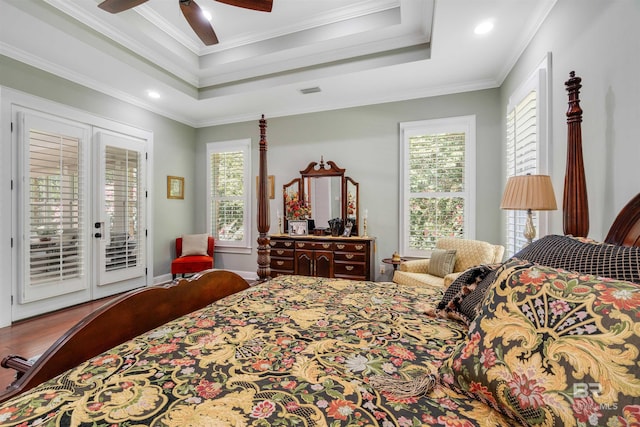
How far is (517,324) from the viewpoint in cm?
74

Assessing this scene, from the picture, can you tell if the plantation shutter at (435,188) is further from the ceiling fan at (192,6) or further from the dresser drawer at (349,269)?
the ceiling fan at (192,6)

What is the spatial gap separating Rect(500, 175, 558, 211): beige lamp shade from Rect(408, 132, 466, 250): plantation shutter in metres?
1.86

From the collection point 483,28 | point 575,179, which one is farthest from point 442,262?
point 483,28

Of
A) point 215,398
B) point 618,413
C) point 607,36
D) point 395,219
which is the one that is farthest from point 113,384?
point 395,219

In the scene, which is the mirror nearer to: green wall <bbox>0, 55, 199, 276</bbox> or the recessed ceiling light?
green wall <bbox>0, 55, 199, 276</bbox>

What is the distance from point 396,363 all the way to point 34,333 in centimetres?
361

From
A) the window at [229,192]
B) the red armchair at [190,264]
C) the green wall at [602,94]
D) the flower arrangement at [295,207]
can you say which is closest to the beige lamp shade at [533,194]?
the green wall at [602,94]

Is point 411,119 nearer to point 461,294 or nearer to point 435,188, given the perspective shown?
point 435,188

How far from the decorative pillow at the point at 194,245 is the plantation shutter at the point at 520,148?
4.20 metres

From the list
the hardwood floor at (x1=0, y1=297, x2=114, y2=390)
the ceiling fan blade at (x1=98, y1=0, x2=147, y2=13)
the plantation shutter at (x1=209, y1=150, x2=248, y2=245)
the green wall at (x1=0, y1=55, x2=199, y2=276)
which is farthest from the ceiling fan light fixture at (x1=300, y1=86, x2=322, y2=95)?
the hardwood floor at (x1=0, y1=297, x2=114, y2=390)

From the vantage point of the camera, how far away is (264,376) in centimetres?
87

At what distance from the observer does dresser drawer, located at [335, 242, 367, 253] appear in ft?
12.5

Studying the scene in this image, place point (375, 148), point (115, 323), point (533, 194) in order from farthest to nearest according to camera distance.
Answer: point (375, 148), point (533, 194), point (115, 323)

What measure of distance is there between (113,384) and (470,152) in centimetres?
400
